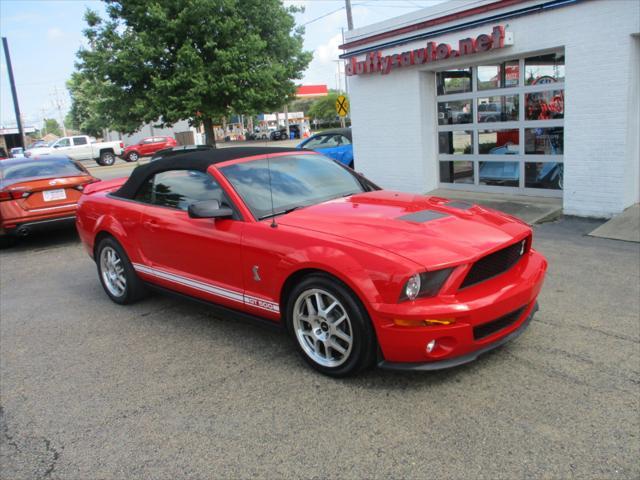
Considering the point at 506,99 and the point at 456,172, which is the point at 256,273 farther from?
the point at 456,172

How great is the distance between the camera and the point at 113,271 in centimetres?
561

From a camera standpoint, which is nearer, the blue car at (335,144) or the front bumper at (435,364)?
the front bumper at (435,364)

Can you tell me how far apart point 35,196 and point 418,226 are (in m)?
7.20

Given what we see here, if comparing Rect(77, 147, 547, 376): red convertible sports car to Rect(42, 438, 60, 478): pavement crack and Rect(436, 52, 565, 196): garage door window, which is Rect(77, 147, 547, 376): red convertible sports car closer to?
Rect(42, 438, 60, 478): pavement crack

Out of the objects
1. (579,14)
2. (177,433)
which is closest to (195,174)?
(177,433)

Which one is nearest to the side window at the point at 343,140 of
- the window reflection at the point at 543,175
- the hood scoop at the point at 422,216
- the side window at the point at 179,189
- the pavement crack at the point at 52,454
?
the window reflection at the point at 543,175

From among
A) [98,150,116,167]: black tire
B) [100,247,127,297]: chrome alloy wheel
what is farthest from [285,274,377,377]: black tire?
[98,150,116,167]: black tire

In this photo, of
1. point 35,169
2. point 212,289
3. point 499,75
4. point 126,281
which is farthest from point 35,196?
point 499,75

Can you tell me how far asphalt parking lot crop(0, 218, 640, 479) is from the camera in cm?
281

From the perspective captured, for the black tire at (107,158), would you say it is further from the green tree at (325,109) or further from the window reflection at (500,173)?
the green tree at (325,109)

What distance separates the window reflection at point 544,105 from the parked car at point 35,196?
7.62 m

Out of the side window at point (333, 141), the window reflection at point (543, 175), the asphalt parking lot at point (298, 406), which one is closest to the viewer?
the asphalt parking lot at point (298, 406)

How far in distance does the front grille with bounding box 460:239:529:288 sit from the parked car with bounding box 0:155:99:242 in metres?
7.44

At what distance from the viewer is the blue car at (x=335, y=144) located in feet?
45.3
